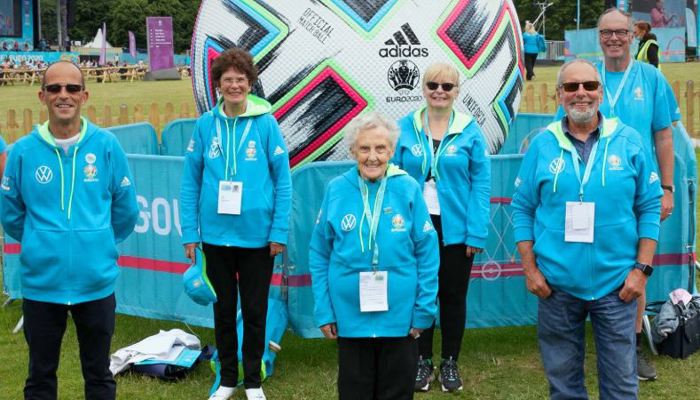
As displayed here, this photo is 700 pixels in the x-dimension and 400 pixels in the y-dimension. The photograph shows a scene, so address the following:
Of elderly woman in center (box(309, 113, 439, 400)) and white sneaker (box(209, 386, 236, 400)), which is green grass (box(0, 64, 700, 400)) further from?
elderly woman in center (box(309, 113, 439, 400))

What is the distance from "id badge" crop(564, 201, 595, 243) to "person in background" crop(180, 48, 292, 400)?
1.69 meters

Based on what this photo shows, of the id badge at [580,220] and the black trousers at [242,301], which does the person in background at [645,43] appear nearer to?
the black trousers at [242,301]

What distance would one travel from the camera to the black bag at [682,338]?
6172mm

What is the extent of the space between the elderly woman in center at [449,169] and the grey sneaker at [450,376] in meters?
0.17

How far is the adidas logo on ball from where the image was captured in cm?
597

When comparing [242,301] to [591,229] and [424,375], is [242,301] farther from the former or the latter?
[591,229]

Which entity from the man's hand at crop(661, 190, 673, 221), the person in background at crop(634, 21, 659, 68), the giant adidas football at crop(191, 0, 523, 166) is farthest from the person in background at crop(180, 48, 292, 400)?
the person in background at crop(634, 21, 659, 68)

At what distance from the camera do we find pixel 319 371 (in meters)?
6.09

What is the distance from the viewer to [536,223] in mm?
4504

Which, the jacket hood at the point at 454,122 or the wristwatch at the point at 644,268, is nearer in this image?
the wristwatch at the point at 644,268

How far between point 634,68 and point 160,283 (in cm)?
347

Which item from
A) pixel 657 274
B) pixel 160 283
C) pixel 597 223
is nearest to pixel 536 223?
pixel 597 223

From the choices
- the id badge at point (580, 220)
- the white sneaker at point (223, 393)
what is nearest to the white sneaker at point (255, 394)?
the white sneaker at point (223, 393)

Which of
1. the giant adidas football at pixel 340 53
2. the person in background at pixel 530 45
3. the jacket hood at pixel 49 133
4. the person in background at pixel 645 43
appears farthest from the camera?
the person in background at pixel 530 45
